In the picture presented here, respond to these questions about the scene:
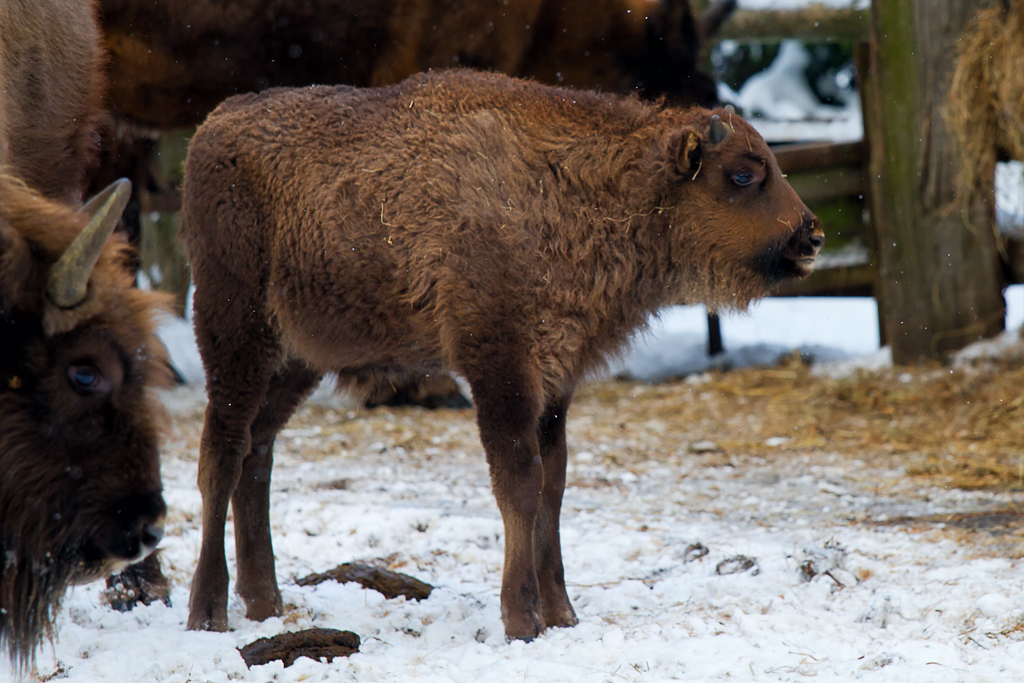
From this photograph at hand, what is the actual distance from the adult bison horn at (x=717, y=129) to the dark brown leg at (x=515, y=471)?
1108mm

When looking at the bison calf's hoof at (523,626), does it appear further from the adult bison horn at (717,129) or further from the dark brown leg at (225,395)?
the adult bison horn at (717,129)

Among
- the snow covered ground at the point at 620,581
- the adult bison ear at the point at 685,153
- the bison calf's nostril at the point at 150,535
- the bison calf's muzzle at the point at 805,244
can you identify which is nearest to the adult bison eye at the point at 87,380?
the bison calf's nostril at the point at 150,535

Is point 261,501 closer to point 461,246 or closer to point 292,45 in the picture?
point 461,246

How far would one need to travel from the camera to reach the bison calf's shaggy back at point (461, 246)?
11.7ft

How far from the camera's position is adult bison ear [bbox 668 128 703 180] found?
3697 millimetres

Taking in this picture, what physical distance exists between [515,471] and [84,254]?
158 centimetres

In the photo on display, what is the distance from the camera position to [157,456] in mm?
2688

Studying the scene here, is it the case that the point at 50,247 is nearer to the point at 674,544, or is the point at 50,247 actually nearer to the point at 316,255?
the point at 316,255

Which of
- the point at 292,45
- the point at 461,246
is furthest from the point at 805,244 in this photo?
the point at 292,45

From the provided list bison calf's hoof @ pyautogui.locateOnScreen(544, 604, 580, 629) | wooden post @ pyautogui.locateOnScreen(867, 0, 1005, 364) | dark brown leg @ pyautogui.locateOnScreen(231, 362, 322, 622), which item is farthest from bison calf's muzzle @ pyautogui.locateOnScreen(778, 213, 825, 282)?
wooden post @ pyautogui.locateOnScreen(867, 0, 1005, 364)

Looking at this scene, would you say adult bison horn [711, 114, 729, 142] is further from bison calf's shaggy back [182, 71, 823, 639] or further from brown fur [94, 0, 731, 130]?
brown fur [94, 0, 731, 130]

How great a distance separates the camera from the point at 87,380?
2562 mm

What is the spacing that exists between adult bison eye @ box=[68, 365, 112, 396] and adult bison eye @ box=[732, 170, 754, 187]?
2.22 m

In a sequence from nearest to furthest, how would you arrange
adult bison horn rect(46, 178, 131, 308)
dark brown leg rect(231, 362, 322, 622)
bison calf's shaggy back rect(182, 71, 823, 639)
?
adult bison horn rect(46, 178, 131, 308) < bison calf's shaggy back rect(182, 71, 823, 639) < dark brown leg rect(231, 362, 322, 622)
